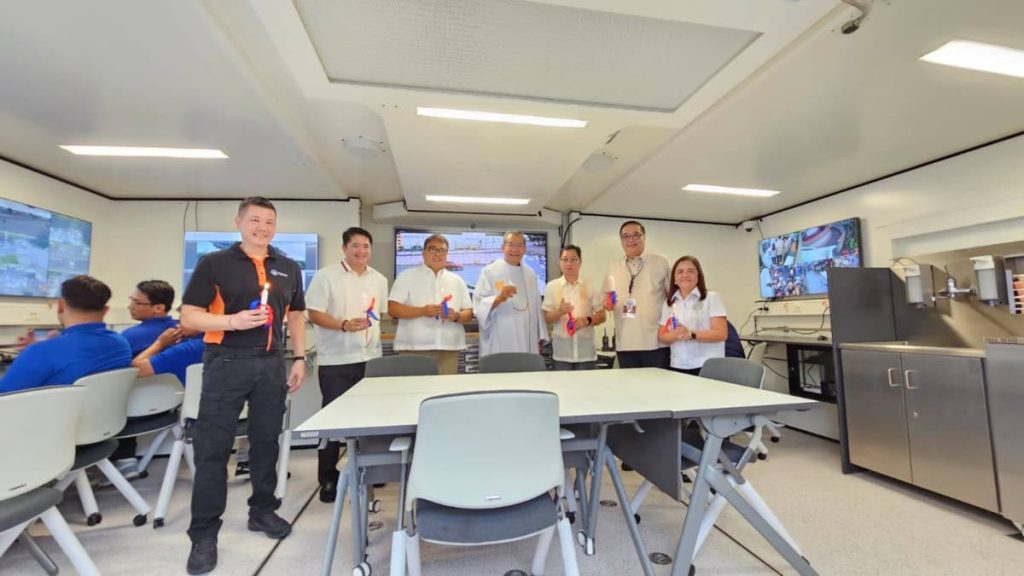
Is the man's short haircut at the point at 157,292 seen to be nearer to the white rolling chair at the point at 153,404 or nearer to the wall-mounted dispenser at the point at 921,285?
the white rolling chair at the point at 153,404

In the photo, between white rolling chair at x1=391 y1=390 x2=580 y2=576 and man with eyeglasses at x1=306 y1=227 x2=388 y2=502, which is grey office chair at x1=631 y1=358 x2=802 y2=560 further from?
man with eyeglasses at x1=306 y1=227 x2=388 y2=502

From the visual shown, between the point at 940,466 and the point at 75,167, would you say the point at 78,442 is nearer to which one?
the point at 75,167

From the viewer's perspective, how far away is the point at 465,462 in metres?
1.28

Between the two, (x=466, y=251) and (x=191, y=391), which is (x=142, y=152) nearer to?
(x=191, y=391)

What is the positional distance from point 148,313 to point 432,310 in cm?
207

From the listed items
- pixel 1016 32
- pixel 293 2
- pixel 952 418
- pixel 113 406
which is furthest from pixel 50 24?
pixel 952 418

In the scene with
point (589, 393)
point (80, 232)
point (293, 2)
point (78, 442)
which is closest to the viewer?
point (293, 2)

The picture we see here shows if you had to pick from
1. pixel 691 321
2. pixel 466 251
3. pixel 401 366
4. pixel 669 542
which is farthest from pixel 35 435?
pixel 466 251

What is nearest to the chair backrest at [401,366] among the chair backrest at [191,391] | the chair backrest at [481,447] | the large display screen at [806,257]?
the chair backrest at [191,391]

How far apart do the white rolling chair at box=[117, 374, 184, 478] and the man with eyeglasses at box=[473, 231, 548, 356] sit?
2.16 meters

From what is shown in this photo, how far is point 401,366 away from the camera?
2645 millimetres

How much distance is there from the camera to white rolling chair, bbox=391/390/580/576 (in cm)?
126

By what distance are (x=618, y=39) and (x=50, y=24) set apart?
2.49m

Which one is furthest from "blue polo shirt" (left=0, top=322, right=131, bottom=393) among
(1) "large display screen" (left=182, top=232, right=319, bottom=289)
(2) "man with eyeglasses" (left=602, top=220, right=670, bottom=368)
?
(2) "man with eyeglasses" (left=602, top=220, right=670, bottom=368)
